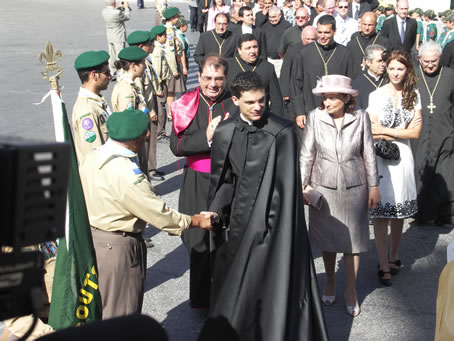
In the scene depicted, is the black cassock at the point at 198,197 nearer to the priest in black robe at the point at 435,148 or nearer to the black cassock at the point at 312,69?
the priest in black robe at the point at 435,148

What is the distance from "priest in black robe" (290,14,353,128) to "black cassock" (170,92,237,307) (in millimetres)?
2999

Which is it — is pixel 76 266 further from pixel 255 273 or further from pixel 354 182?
pixel 354 182

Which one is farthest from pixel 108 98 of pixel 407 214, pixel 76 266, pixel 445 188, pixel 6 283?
pixel 6 283

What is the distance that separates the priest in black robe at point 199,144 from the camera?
5211 mm

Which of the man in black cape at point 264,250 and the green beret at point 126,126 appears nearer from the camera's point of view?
the green beret at point 126,126

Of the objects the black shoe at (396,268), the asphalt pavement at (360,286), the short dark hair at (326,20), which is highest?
the short dark hair at (326,20)

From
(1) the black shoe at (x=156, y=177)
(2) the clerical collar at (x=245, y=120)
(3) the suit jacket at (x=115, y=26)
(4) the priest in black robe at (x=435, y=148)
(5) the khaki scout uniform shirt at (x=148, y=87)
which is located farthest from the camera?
(3) the suit jacket at (x=115, y=26)

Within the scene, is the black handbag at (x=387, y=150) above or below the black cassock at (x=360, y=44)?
below

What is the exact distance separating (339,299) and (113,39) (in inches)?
442

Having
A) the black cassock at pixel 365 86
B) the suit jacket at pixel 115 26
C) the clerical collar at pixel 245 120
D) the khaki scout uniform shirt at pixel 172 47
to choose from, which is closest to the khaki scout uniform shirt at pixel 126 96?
the black cassock at pixel 365 86

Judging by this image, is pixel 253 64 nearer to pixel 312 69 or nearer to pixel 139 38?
pixel 312 69

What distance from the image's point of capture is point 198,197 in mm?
5383

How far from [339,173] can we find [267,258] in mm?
1190

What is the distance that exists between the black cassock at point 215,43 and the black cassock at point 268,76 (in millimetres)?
3201
